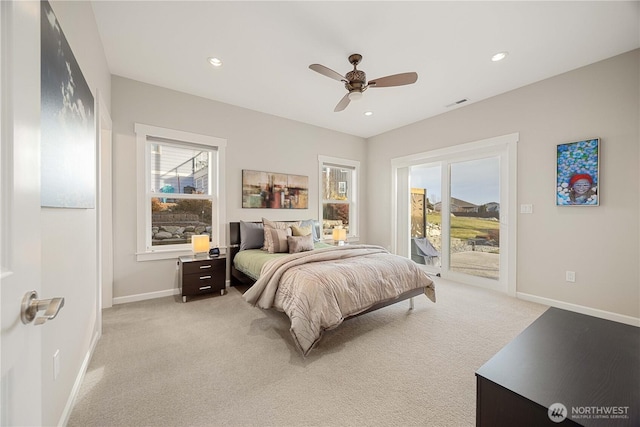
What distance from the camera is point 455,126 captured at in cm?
426

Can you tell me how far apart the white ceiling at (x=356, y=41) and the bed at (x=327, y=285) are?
221cm

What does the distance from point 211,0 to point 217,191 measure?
2419 millimetres

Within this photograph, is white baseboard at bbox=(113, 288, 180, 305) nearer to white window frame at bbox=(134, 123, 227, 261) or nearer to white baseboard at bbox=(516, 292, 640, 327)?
white window frame at bbox=(134, 123, 227, 261)

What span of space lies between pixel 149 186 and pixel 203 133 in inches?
42.0

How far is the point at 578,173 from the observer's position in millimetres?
3049

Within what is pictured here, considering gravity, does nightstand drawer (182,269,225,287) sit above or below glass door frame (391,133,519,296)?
below

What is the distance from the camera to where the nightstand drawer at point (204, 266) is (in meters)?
3.32

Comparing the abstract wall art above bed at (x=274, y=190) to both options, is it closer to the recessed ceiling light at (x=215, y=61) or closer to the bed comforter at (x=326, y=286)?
the recessed ceiling light at (x=215, y=61)

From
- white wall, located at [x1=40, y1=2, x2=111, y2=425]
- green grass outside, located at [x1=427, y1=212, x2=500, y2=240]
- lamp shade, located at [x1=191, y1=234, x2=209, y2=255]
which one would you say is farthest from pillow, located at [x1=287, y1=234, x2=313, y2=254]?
green grass outside, located at [x1=427, y1=212, x2=500, y2=240]

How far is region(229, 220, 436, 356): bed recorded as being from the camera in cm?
210

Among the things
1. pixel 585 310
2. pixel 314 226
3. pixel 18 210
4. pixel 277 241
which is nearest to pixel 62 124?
pixel 18 210

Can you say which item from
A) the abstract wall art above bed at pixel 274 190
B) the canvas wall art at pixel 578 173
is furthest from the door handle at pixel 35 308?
the canvas wall art at pixel 578 173

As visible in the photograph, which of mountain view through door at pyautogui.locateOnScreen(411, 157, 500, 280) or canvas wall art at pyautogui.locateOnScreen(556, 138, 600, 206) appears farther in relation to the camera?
mountain view through door at pyautogui.locateOnScreen(411, 157, 500, 280)

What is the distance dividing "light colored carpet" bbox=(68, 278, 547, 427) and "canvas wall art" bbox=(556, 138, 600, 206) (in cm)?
147
